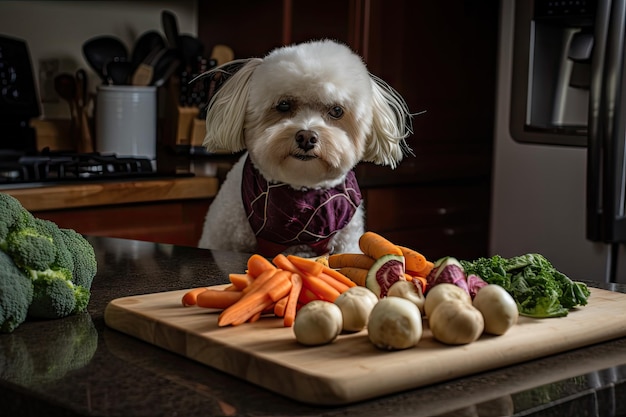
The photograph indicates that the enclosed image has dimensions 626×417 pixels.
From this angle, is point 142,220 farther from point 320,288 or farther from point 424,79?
point 320,288

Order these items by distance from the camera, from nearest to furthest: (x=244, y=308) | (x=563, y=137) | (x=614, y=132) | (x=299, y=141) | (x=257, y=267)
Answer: (x=244, y=308), (x=257, y=267), (x=299, y=141), (x=614, y=132), (x=563, y=137)

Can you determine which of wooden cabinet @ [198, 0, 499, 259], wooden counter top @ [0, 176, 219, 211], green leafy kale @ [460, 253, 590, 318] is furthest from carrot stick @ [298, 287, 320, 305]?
wooden cabinet @ [198, 0, 499, 259]

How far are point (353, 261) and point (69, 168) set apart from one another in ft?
5.43

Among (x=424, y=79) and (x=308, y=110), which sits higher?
(x=424, y=79)

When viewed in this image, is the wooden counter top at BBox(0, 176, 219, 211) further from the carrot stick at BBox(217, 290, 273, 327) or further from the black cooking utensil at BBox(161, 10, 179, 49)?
the carrot stick at BBox(217, 290, 273, 327)

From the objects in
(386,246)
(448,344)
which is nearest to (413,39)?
(386,246)

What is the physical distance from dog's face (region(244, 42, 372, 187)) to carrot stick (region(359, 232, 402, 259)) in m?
0.67

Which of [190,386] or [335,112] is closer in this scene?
[190,386]

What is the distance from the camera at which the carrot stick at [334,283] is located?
118 centimetres

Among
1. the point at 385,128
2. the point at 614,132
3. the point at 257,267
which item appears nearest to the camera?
the point at 257,267

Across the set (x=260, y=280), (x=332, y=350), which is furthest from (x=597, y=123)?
(x=332, y=350)

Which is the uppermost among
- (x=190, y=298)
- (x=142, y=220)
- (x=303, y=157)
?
(x=303, y=157)

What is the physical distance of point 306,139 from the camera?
1.96m

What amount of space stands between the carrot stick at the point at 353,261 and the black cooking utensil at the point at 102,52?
6.99 ft
